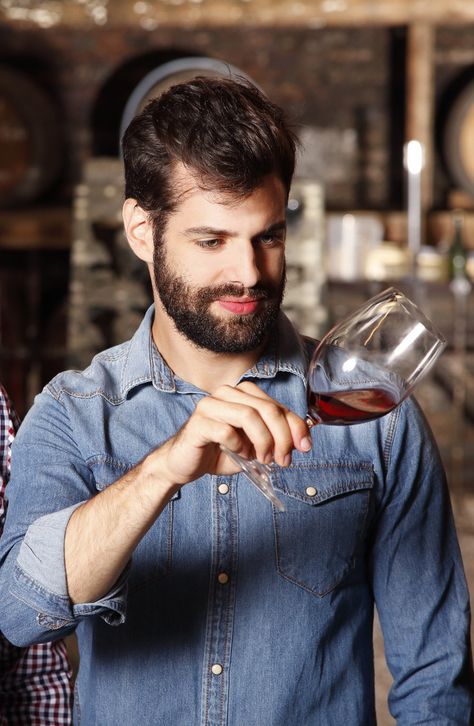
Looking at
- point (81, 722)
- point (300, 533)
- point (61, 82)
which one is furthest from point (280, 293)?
point (61, 82)

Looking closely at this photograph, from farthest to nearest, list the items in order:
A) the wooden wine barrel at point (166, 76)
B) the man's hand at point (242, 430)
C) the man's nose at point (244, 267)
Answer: the wooden wine barrel at point (166, 76), the man's nose at point (244, 267), the man's hand at point (242, 430)

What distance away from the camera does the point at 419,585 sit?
136 centimetres

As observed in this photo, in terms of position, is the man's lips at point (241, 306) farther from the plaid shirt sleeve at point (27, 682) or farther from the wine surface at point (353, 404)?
the plaid shirt sleeve at point (27, 682)

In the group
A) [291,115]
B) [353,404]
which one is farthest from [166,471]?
[291,115]

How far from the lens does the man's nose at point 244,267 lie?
4.23 ft

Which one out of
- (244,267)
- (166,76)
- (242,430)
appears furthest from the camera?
(166,76)

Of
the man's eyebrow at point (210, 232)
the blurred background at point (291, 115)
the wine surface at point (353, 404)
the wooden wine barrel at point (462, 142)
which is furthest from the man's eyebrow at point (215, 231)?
the wooden wine barrel at point (462, 142)

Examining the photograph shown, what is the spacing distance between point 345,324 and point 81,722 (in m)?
0.64

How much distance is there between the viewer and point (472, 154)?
5.77 metres

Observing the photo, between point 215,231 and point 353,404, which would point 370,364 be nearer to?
point 353,404

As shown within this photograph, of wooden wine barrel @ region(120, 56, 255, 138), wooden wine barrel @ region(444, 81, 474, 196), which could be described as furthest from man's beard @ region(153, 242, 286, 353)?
wooden wine barrel @ region(444, 81, 474, 196)

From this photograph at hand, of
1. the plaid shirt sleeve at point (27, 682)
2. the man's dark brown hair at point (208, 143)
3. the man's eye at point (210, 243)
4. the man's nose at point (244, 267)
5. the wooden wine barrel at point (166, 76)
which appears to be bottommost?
the plaid shirt sleeve at point (27, 682)

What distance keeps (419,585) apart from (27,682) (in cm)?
54

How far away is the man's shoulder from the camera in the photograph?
140 cm
